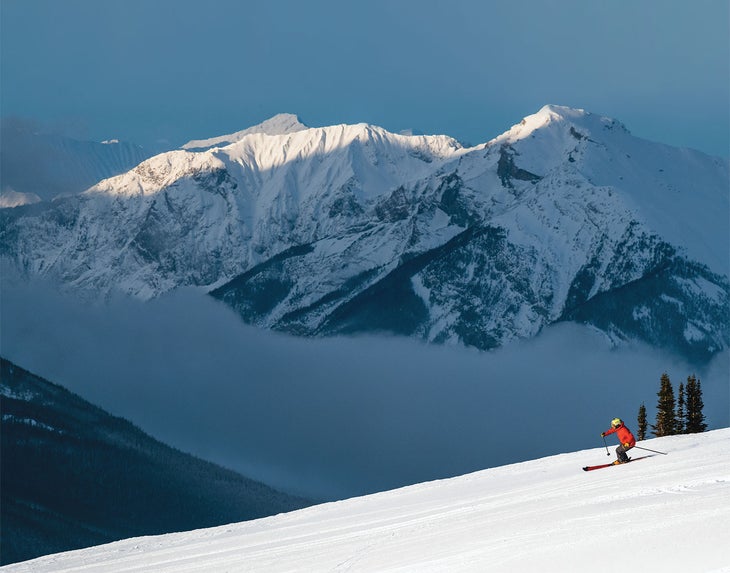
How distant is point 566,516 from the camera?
39.3 m

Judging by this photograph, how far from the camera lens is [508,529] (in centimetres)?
3906

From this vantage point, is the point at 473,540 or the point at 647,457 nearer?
the point at 473,540

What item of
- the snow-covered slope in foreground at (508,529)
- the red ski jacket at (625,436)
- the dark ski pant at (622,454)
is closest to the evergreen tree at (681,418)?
the snow-covered slope in foreground at (508,529)

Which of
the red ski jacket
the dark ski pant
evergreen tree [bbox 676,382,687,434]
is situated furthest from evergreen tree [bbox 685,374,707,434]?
the dark ski pant

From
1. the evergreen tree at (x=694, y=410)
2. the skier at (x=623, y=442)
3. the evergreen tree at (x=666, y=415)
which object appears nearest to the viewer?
the skier at (x=623, y=442)

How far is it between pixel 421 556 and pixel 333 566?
2700mm

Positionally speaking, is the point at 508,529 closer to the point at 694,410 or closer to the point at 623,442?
the point at 623,442

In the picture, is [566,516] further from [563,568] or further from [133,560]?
[133,560]

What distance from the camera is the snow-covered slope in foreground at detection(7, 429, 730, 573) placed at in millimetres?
33062

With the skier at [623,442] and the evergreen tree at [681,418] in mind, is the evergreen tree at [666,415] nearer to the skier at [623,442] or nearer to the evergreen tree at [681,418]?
the evergreen tree at [681,418]

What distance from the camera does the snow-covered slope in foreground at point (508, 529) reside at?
33.1m

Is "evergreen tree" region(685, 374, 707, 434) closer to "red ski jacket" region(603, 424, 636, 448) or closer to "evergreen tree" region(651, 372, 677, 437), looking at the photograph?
"evergreen tree" region(651, 372, 677, 437)

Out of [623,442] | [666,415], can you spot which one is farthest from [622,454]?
[666,415]

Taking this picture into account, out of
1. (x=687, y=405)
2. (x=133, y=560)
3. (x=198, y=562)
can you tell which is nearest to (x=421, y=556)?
(x=198, y=562)
